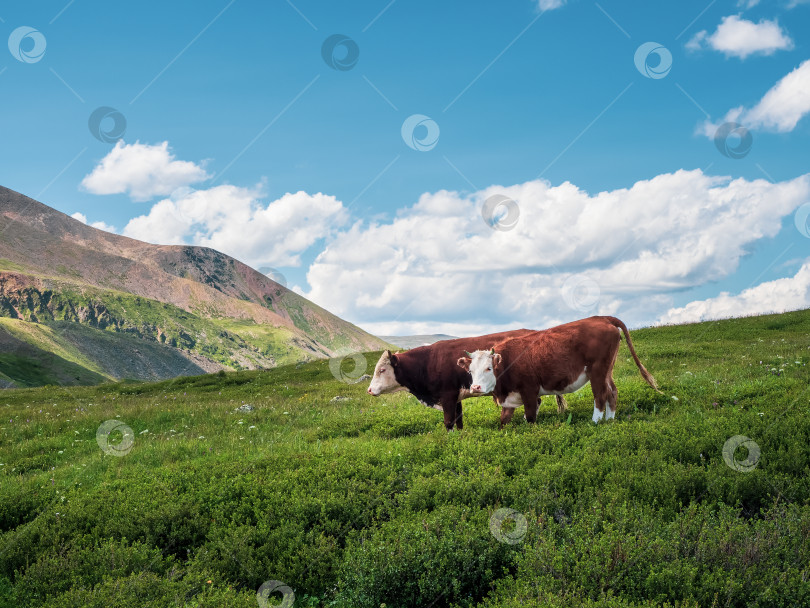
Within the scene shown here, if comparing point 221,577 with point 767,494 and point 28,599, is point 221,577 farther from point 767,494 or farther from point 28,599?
point 767,494

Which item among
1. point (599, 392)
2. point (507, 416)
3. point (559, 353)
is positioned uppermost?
point (559, 353)

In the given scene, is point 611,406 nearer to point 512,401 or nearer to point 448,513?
point 512,401

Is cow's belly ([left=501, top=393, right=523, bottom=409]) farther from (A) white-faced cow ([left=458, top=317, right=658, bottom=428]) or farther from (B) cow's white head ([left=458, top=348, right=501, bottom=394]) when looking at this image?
(B) cow's white head ([left=458, top=348, right=501, bottom=394])

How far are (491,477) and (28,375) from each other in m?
101

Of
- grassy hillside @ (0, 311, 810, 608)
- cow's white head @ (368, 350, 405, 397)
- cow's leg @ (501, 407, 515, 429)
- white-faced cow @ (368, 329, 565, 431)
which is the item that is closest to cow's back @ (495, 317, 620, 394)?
cow's leg @ (501, 407, 515, 429)

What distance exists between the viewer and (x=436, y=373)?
571 inches

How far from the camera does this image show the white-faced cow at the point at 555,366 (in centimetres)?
1251

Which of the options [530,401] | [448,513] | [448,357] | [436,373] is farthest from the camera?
[448,357]

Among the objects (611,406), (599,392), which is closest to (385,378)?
(599,392)

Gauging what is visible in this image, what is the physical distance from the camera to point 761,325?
108 ft

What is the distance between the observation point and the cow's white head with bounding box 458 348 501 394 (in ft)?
41.4

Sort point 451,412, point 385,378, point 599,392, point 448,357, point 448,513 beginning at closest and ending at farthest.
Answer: point 448,513 < point 599,392 < point 451,412 < point 448,357 < point 385,378

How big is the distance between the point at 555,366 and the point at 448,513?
5.43m

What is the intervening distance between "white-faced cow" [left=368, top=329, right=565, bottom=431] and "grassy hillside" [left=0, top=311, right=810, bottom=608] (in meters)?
0.70
